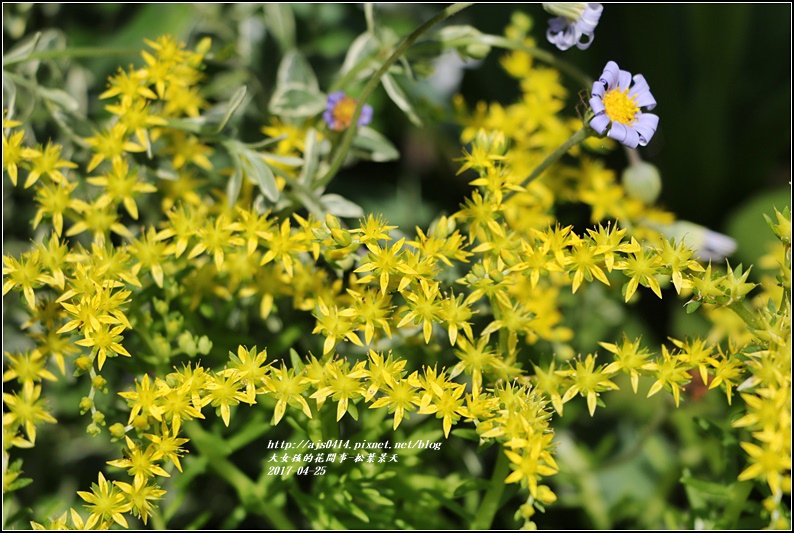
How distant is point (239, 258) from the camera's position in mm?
976

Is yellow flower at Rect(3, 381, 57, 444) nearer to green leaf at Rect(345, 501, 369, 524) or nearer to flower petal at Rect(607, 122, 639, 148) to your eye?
green leaf at Rect(345, 501, 369, 524)

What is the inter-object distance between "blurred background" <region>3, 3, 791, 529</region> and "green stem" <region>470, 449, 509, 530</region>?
0.76ft

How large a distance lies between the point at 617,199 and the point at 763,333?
1.40 feet

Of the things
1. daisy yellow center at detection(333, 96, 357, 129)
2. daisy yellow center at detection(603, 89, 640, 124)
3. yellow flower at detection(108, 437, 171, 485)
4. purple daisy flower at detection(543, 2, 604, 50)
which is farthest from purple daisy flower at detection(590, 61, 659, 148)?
yellow flower at detection(108, 437, 171, 485)

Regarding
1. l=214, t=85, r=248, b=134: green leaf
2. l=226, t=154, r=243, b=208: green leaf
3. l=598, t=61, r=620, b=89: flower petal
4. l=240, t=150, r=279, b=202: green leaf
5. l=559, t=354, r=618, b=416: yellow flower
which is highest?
l=598, t=61, r=620, b=89: flower petal

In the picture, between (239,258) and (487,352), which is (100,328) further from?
(487,352)

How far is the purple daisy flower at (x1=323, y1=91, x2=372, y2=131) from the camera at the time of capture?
1071 millimetres

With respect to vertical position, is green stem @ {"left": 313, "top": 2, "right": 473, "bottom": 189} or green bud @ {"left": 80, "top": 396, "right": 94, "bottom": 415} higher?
green stem @ {"left": 313, "top": 2, "right": 473, "bottom": 189}

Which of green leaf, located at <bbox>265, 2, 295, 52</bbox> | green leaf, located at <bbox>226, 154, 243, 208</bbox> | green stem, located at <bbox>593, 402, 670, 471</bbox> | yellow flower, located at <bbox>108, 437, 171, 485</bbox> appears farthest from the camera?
green leaf, located at <bbox>265, 2, 295, 52</bbox>

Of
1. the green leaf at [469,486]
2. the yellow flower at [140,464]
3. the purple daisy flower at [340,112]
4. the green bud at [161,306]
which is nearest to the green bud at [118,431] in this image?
the yellow flower at [140,464]

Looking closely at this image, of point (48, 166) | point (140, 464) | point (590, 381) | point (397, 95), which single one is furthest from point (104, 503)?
point (397, 95)

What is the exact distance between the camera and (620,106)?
875 millimetres

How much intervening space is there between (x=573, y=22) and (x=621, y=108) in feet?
0.59

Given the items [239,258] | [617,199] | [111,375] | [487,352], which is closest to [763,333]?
[487,352]
